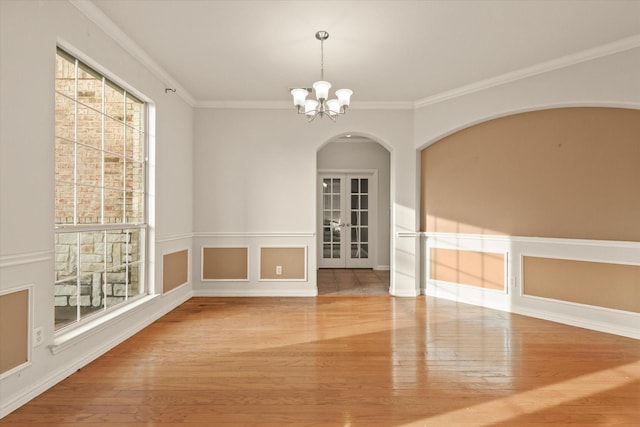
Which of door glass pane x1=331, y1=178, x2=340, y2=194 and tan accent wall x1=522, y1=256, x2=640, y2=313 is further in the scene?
door glass pane x1=331, y1=178, x2=340, y2=194

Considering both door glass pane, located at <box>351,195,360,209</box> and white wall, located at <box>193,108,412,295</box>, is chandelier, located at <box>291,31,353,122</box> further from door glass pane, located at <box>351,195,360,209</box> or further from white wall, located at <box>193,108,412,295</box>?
door glass pane, located at <box>351,195,360,209</box>

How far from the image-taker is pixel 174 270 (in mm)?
4543

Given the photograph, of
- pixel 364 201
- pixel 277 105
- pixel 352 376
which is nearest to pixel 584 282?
pixel 352 376

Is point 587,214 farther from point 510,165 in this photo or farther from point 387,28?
point 387,28

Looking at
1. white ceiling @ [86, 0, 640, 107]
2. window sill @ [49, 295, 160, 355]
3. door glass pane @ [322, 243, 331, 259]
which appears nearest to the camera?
window sill @ [49, 295, 160, 355]

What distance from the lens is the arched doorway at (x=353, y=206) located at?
303 inches

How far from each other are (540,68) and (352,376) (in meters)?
3.79

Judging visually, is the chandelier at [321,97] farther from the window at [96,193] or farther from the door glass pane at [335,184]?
the door glass pane at [335,184]

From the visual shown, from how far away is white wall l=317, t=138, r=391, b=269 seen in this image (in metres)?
7.68

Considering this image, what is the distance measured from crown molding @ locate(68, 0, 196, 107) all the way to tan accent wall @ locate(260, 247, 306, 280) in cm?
248

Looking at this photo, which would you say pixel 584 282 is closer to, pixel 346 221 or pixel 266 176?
pixel 266 176

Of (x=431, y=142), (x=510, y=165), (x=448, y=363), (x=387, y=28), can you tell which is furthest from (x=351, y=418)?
(x=431, y=142)

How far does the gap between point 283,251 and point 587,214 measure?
12.3 feet

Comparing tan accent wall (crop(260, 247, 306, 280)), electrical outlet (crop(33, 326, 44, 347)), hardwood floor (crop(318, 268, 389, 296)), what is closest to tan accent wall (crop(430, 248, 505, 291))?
hardwood floor (crop(318, 268, 389, 296))
